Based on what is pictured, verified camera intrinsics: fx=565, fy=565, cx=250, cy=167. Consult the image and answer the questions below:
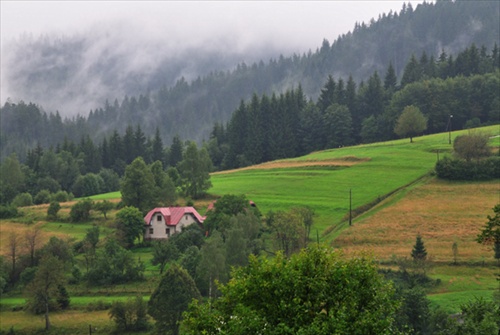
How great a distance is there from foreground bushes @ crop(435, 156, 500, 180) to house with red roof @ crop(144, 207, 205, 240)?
42263 mm

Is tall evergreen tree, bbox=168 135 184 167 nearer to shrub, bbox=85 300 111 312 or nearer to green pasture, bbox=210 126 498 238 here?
green pasture, bbox=210 126 498 238

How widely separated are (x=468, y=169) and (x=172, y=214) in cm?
4964

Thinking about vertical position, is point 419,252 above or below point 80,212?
below

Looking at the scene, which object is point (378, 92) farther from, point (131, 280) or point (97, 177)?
point (131, 280)

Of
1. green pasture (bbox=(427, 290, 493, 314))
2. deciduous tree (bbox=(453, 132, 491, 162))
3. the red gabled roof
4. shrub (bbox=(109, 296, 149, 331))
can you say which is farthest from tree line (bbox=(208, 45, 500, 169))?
shrub (bbox=(109, 296, 149, 331))

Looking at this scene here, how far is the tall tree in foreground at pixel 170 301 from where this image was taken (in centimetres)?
5394

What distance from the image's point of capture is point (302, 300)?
75.3ft

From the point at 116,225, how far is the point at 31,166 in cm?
9190

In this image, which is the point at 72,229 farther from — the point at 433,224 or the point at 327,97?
the point at 327,97

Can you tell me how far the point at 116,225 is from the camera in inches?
3287

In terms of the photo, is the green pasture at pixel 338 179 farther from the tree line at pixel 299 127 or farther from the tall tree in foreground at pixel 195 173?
the tree line at pixel 299 127

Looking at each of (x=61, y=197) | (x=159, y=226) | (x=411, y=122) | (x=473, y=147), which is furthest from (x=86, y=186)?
(x=473, y=147)

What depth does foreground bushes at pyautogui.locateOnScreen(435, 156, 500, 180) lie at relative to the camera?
9375 centimetres

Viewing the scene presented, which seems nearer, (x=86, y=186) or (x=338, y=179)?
(x=338, y=179)
